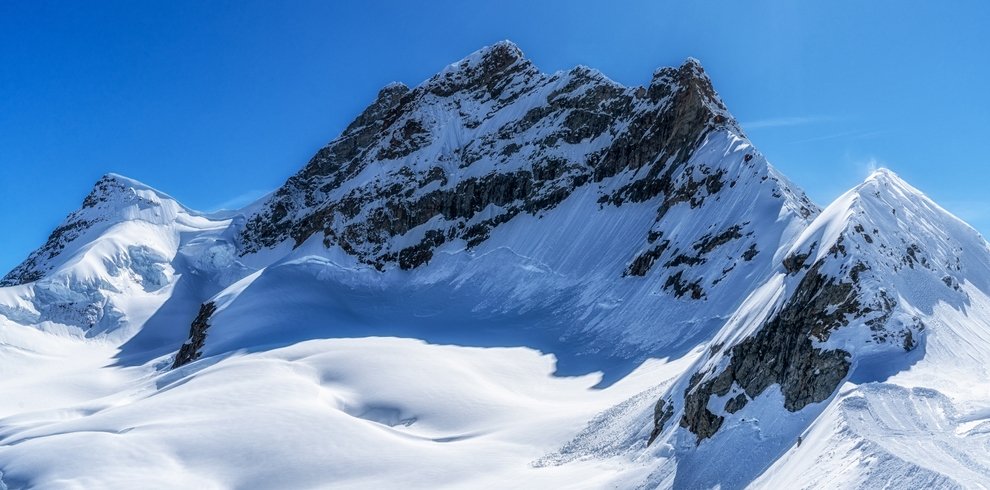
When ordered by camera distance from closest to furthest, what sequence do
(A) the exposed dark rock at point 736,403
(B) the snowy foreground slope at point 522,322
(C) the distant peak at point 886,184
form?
(B) the snowy foreground slope at point 522,322, (A) the exposed dark rock at point 736,403, (C) the distant peak at point 886,184

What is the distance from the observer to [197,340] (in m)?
73.0

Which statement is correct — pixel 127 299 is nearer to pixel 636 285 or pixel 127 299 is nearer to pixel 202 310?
pixel 202 310

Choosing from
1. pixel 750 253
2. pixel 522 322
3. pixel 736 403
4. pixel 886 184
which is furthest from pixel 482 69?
pixel 736 403

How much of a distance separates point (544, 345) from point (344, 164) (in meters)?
86.0

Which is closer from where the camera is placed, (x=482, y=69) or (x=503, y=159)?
(x=503, y=159)

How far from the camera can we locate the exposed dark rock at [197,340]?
70812mm

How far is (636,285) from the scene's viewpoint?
213 ft

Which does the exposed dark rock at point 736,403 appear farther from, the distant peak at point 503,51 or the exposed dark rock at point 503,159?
the distant peak at point 503,51

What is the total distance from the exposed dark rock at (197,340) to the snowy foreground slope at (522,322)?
431 mm

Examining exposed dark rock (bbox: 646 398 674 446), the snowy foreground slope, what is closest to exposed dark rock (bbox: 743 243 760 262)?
the snowy foreground slope

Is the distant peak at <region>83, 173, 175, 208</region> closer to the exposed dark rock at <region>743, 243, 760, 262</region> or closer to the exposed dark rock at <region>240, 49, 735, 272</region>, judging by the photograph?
the exposed dark rock at <region>240, 49, 735, 272</region>

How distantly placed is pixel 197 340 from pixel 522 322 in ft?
116

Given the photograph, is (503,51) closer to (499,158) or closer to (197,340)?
(499,158)

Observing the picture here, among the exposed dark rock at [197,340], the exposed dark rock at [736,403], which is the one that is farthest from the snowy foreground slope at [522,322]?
the exposed dark rock at [197,340]
